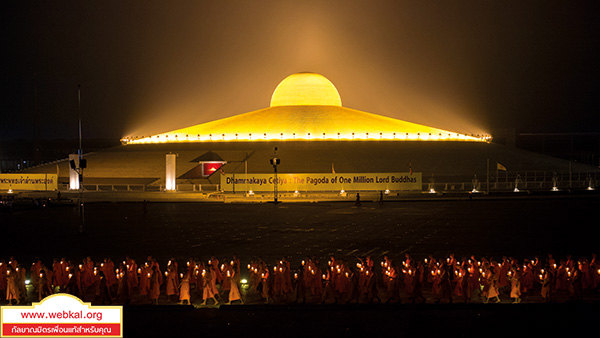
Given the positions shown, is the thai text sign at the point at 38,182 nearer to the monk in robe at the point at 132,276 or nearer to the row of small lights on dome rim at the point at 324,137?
the row of small lights on dome rim at the point at 324,137

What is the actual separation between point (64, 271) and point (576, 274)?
40.6 feet

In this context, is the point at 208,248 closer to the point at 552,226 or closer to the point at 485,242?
the point at 485,242

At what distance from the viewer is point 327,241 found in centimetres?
2391

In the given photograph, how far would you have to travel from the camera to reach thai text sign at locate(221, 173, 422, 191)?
48.9 m

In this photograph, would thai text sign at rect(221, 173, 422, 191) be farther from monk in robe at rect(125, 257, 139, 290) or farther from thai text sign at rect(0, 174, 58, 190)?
monk in robe at rect(125, 257, 139, 290)

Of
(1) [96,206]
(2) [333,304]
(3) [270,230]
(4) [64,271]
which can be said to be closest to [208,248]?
(3) [270,230]

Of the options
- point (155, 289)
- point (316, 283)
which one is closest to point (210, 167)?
point (155, 289)

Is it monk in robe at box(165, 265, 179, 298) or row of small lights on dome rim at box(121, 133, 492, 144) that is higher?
row of small lights on dome rim at box(121, 133, 492, 144)

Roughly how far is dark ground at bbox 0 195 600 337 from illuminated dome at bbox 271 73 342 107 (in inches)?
1750

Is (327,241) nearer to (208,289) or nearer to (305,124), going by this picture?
(208,289)

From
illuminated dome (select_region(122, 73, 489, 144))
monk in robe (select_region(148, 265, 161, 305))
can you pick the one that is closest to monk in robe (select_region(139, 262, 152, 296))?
monk in robe (select_region(148, 265, 161, 305))

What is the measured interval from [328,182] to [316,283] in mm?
34159

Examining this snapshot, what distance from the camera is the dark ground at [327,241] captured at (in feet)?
42.6

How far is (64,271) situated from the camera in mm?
15914
